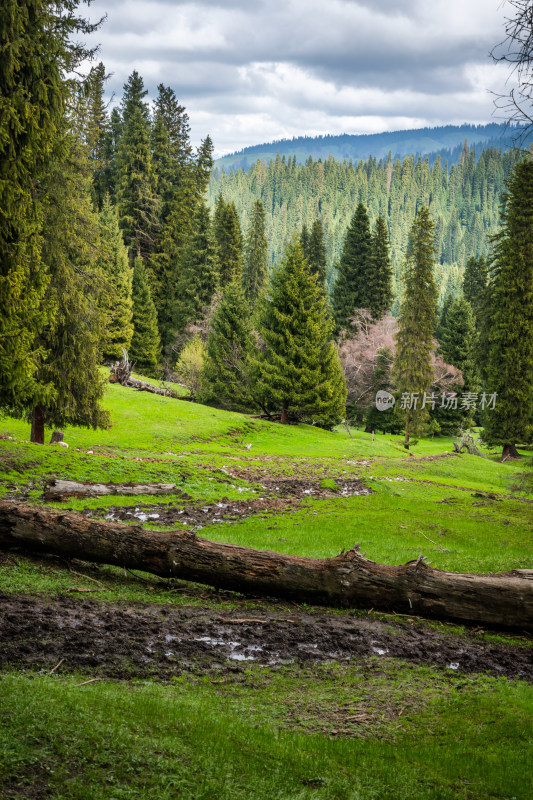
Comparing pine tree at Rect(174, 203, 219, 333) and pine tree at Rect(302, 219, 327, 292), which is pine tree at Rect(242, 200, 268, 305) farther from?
pine tree at Rect(174, 203, 219, 333)

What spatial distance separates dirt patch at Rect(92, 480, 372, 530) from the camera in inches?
596

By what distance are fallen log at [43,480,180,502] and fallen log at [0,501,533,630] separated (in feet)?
17.4

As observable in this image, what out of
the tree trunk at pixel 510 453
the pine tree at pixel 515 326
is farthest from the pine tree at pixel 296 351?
the tree trunk at pixel 510 453

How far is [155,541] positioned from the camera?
9812 mm

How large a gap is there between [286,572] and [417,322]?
133 ft

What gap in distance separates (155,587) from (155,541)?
0.80 metres

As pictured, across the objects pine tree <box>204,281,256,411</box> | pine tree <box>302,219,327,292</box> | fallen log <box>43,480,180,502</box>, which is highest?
pine tree <box>302,219,327,292</box>

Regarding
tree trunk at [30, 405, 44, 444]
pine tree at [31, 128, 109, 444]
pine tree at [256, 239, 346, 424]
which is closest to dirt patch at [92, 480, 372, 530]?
pine tree at [31, 128, 109, 444]

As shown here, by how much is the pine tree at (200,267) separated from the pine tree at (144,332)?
145 inches

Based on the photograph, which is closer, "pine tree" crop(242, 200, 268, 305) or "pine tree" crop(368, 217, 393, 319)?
"pine tree" crop(368, 217, 393, 319)

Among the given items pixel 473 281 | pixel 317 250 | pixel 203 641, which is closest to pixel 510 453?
pixel 317 250

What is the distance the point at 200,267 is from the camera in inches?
2462

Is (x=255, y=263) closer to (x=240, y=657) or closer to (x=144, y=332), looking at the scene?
(x=144, y=332)

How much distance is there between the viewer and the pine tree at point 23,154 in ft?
49.0
